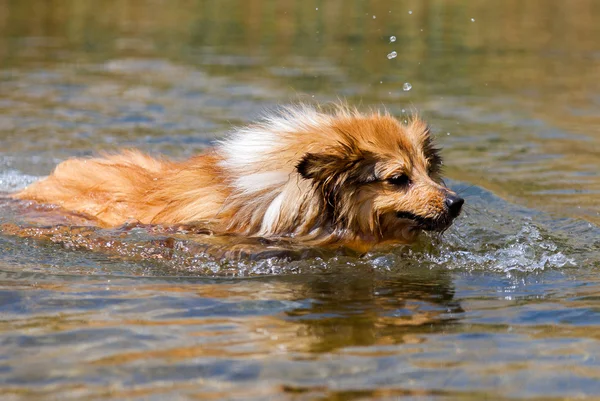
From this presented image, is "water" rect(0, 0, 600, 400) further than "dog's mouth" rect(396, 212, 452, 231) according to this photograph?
No

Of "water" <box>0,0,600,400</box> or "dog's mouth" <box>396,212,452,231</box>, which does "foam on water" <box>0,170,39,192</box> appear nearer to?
"water" <box>0,0,600,400</box>

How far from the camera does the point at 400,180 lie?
695 centimetres

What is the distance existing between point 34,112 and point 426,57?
781cm

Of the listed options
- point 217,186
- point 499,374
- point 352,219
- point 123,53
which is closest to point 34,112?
point 123,53

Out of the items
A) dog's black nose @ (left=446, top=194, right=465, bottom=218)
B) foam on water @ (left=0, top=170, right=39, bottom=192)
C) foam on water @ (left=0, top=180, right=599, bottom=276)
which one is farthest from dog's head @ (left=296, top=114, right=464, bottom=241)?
foam on water @ (left=0, top=170, right=39, bottom=192)

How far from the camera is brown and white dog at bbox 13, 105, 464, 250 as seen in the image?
22.6 feet

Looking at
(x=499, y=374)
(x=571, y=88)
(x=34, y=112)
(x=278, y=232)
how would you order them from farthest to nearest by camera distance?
(x=571, y=88) → (x=34, y=112) → (x=278, y=232) → (x=499, y=374)

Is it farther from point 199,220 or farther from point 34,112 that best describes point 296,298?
point 34,112

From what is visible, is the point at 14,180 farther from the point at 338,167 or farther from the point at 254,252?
the point at 338,167

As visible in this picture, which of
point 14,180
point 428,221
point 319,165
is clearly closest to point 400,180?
point 428,221

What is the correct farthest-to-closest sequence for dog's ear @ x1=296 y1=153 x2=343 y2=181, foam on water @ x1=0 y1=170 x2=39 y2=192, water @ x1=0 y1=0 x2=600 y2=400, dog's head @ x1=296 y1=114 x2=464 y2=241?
1. foam on water @ x1=0 y1=170 x2=39 y2=192
2. dog's head @ x1=296 y1=114 x2=464 y2=241
3. dog's ear @ x1=296 y1=153 x2=343 y2=181
4. water @ x1=0 y1=0 x2=600 y2=400

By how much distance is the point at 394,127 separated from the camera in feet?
23.5

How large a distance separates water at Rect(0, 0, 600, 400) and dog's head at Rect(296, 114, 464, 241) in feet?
1.02

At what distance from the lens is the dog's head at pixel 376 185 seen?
6.85 m
